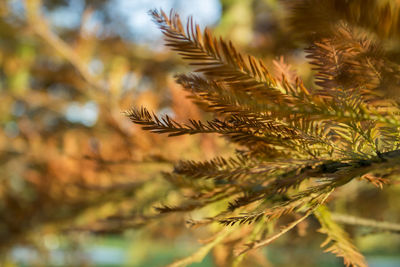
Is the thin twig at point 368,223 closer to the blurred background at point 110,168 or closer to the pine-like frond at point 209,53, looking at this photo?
the blurred background at point 110,168

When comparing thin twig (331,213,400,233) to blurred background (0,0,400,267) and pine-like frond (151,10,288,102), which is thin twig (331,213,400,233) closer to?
blurred background (0,0,400,267)

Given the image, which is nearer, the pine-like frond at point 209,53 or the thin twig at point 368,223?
the pine-like frond at point 209,53

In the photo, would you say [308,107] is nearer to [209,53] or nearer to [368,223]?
[209,53]

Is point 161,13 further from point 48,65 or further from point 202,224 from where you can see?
point 48,65

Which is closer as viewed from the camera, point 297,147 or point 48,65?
point 297,147

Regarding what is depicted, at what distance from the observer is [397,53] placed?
1.37 ft

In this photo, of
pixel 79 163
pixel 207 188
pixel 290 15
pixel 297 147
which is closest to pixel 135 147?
pixel 79 163

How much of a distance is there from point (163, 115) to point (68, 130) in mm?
4916

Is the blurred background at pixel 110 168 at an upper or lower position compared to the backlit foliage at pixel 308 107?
upper

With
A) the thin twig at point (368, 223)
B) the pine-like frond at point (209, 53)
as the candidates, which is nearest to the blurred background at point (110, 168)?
the thin twig at point (368, 223)

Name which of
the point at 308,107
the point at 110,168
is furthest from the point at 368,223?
the point at 110,168

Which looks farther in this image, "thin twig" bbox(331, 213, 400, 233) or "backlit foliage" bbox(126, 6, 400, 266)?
"thin twig" bbox(331, 213, 400, 233)

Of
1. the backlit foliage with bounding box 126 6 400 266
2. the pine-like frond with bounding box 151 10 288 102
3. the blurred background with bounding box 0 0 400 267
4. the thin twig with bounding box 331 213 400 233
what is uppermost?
the blurred background with bounding box 0 0 400 267

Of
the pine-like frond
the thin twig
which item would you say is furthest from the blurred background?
the pine-like frond
